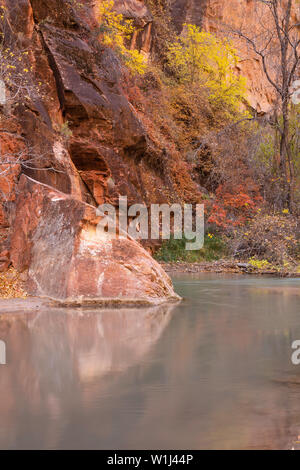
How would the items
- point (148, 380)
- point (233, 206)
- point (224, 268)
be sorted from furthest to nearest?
point (233, 206)
point (224, 268)
point (148, 380)

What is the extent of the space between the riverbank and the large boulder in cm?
752

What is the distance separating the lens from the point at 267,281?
15.4 meters

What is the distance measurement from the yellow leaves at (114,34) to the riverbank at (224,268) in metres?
9.03

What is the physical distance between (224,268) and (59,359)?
1378 cm

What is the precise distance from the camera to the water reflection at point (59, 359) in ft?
12.1

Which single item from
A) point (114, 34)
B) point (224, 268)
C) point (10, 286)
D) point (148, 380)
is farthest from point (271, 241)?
point (148, 380)

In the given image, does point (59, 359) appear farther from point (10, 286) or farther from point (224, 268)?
point (224, 268)

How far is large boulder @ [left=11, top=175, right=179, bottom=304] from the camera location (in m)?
9.65

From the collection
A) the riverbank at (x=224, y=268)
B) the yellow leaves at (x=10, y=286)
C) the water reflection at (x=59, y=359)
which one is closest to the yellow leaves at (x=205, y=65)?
the riverbank at (x=224, y=268)

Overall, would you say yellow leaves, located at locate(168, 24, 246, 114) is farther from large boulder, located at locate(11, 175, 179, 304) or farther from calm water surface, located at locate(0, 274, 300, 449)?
calm water surface, located at locate(0, 274, 300, 449)

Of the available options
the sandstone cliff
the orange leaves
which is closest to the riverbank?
the sandstone cliff

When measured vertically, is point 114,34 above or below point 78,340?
above

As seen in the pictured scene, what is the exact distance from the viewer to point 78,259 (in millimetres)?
9703

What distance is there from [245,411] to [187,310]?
565cm
